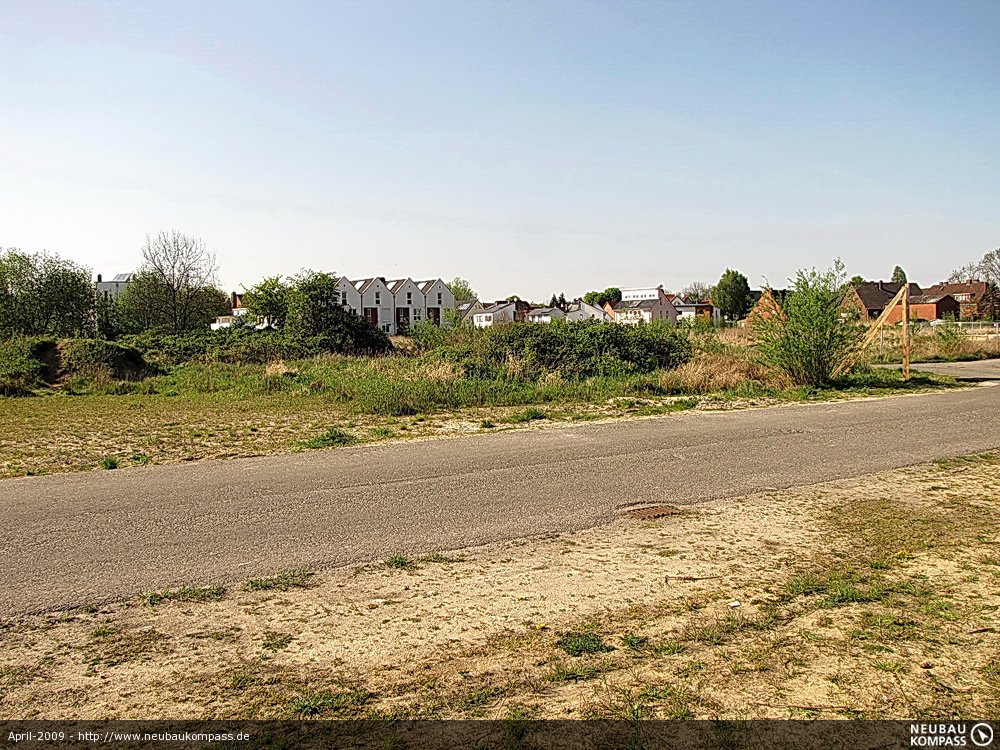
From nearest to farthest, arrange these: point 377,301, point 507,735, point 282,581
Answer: point 507,735 → point 282,581 → point 377,301

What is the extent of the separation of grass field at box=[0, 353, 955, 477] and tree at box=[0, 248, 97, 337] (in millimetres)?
23823

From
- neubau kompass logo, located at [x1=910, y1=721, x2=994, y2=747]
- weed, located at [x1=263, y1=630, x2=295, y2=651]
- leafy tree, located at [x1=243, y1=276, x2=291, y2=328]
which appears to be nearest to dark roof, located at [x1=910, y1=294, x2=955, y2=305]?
leafy tree, located at [x1=243, y1=276, x2=291, y2=328]

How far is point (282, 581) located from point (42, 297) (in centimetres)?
4760

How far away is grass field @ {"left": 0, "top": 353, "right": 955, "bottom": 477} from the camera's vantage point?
41.1 feet

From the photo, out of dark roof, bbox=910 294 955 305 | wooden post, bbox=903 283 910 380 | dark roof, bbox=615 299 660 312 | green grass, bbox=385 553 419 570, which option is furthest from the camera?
dark roof, bbox=615 299 660 312

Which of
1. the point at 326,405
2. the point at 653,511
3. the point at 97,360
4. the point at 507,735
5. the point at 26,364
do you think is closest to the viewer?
the point at 507,735

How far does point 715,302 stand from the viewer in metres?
89.8

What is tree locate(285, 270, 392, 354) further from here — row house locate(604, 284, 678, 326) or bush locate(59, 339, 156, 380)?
row house locate(604, 284, 678, 326)

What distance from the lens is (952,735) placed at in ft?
12.1

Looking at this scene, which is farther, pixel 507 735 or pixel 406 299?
pixel 406 299

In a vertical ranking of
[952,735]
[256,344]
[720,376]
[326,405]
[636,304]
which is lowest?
[952,735]

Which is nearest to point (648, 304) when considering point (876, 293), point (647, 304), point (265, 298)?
point (647, 304)

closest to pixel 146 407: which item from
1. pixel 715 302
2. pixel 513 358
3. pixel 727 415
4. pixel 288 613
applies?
pixel 513 358

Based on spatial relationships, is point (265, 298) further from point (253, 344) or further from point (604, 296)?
point (604, 296)
